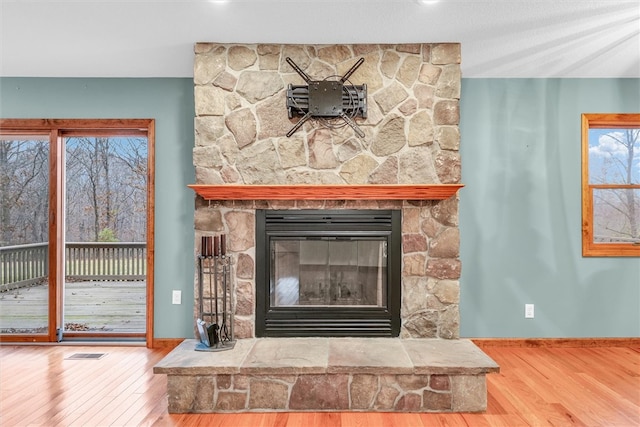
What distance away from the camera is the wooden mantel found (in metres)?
2.82

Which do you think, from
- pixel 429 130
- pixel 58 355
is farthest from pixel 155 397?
pixel 429 130

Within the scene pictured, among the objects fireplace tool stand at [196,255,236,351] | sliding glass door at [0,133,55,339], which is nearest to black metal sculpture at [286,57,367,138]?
fireplace tool stand at [196,255,236,351]

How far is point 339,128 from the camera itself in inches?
118

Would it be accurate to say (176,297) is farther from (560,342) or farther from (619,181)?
(619,181)

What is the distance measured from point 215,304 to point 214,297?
0.05 m

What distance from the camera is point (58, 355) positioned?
11.1ft

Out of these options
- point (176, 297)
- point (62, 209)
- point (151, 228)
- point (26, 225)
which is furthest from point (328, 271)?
point (26, 225)

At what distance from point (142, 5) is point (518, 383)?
3.44 meters

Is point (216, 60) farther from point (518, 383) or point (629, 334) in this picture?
point (629, 334)

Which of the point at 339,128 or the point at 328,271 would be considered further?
the point at 328,271

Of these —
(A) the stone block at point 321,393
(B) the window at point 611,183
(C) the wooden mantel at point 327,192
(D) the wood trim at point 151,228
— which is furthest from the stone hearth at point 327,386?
(B) the window at point 611,183

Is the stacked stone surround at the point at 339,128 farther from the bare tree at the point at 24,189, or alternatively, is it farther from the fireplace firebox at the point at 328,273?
the bare tree at the point at 24,189

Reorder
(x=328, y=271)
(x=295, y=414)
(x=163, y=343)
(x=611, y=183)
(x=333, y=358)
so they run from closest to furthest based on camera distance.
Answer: (x=295, y=414) < (x=333, y=358) < (x=328, y=271) < (x=163, y=343) < (x=611, y=183)

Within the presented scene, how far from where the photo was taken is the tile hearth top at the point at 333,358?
Answer: 242 cm
